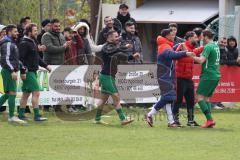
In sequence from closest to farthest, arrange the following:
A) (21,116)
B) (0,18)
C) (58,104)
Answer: (21,116)
(58,104)
(0,18)

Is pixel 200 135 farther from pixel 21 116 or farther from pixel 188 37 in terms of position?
pixel 21 116

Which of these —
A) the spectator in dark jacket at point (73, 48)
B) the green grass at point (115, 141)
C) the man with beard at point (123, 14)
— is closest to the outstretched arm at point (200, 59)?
the green grass at point (115, 141)

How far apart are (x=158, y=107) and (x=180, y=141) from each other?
2.25 m

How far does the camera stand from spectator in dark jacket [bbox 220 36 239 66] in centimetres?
2100

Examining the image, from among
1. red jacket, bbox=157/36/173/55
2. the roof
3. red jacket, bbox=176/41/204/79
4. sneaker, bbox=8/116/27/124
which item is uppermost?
the roof

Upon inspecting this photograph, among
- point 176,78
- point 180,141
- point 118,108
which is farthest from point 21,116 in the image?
Answer: point 180,141

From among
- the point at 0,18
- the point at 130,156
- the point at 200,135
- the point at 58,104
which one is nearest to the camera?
the point at 130,156

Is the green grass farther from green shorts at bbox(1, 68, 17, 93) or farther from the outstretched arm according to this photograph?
the outstretched arm

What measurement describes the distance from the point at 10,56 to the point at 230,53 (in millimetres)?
6986

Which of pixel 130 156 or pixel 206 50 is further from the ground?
pixel 206 50

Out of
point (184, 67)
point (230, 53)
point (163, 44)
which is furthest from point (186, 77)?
point (230, 53)

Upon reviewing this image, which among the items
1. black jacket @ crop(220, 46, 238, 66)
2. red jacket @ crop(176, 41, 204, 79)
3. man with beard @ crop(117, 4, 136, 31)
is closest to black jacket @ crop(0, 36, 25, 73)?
red jacket @ crop(176, 41, 204, 79)

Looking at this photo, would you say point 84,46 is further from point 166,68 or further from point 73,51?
point 166,68

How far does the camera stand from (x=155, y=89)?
2038 centimetres
